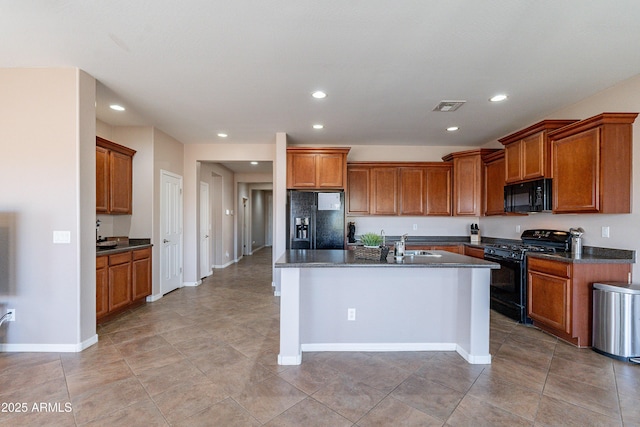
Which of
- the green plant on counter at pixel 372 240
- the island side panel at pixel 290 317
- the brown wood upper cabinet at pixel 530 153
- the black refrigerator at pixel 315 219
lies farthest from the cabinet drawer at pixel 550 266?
the island side panel at pixel 290 317

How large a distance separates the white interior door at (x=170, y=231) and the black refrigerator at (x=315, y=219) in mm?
1987

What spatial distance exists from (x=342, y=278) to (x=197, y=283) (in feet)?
12.3

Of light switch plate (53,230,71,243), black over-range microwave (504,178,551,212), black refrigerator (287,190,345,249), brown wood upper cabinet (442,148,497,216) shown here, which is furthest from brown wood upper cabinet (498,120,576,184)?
light switch plate (53,230,71,243)

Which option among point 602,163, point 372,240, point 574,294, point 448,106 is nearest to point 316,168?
point 448,106

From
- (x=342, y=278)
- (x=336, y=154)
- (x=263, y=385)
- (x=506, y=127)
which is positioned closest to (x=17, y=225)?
(x=263, y=385)

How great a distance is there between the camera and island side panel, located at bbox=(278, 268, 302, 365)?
2.54 m

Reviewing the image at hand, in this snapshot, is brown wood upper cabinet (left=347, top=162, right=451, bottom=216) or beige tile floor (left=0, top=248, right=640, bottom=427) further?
brown wood upper cabinet (left=347, top=162, right=451, bottom=216)

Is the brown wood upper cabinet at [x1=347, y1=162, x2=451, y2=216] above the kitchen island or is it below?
above

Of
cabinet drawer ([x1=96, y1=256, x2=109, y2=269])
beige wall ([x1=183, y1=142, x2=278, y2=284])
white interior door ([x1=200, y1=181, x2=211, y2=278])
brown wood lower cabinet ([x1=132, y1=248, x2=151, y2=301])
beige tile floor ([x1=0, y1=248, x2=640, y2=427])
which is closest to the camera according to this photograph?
beige tile floor ([x1=0, y1=248, x2=640, y2=427])

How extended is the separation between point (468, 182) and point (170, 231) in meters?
5.08

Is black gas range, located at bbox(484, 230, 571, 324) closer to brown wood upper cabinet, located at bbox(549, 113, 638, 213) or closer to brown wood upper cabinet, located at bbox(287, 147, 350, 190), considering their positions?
brown wood upper cabinet, located at bbox(549, 113, 638, 213)

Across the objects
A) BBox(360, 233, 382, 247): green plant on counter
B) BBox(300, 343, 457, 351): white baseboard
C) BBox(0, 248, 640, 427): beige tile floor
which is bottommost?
BBox(0, 248, 640, 427): beige tile floor

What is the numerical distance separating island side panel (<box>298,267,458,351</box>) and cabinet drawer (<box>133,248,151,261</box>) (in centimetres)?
267

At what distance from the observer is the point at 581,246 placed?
329cm
